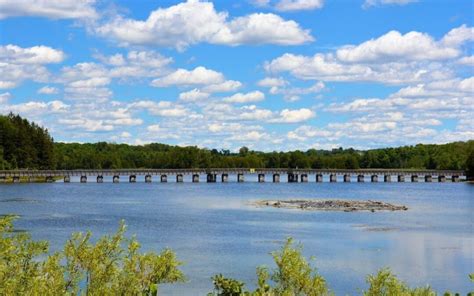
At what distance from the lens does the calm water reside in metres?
43.9

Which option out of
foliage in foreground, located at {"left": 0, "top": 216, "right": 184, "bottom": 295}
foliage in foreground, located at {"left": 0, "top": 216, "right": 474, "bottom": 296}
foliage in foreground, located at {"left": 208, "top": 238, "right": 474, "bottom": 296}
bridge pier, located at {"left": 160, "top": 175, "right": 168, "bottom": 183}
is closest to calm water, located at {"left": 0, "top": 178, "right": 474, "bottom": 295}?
foliage in foreground, located at {"left": 208, "top": 238, "right": 474, "bottom": 296}

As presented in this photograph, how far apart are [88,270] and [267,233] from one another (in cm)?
5056

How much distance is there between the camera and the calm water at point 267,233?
144 ft

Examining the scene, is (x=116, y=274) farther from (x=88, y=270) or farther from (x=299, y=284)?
(x=299, y=284)

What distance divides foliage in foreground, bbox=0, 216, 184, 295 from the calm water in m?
16.0

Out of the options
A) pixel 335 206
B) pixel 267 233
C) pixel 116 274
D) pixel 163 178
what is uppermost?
pixel 163 178

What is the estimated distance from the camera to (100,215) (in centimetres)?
8469

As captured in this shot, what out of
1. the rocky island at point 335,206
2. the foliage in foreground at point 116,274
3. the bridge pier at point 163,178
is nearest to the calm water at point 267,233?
the rocky island at point 335,206

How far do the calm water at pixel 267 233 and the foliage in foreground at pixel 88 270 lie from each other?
15984 millimetres

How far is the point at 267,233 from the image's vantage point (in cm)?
6656

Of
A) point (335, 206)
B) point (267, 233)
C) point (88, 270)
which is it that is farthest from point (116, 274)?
point (335, 206)

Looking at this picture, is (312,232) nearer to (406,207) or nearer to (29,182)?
(406,207)

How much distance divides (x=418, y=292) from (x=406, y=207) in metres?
87.7

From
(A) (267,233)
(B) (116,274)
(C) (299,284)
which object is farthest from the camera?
(A) (267,233)
